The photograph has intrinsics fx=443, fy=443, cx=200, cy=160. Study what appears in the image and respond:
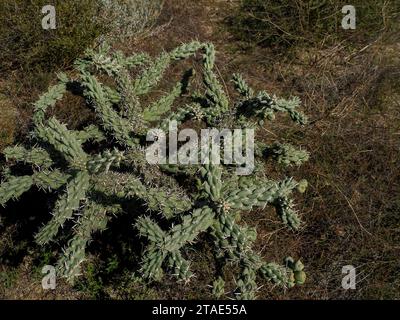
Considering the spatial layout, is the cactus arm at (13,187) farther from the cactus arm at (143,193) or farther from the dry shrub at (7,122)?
the dry shrub at (7,122)

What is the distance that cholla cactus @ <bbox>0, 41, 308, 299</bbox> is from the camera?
9.14 feet

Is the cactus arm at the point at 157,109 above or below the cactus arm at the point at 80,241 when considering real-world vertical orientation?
above

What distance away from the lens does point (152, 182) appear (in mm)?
3422

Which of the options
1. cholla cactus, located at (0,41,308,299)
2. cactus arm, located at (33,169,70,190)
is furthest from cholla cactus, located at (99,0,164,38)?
Result: cactus arm, located at (33,169,70,190)

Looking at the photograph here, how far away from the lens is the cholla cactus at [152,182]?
9.14ft

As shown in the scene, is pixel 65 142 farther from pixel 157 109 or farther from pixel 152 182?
pixel 157 109

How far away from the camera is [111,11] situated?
5.55m

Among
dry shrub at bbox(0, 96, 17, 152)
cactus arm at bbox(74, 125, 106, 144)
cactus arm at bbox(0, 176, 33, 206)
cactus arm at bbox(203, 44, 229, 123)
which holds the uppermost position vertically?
cactus arm at bbox(203, 44, 229, 123)

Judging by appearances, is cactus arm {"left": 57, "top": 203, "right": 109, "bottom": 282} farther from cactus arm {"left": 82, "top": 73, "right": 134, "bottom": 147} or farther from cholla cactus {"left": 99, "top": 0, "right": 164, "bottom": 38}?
cholla cactus {"left": 99, "top": 0, "right": 164, "bottom": 38}

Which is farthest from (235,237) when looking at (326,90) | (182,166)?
(326,90)

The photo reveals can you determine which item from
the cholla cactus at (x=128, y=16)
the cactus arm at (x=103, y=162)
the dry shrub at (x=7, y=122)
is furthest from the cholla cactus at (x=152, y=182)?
the cholla cactus at (x=128, y=16)

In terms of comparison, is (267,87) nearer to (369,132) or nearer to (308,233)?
(369,132)

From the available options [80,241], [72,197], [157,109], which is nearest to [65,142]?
[72,197]

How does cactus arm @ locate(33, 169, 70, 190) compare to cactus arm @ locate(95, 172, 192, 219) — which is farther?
cactus arm @ locate(33, 169, 70, 190)
